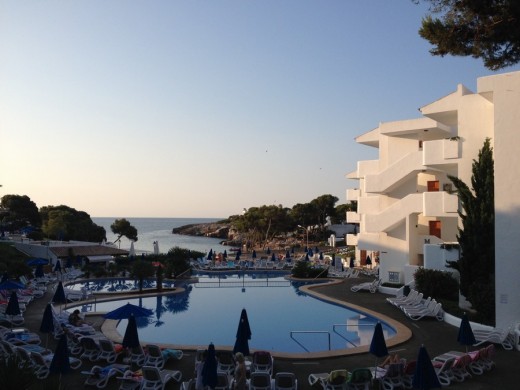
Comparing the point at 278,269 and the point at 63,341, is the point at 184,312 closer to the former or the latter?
the point at 63,341

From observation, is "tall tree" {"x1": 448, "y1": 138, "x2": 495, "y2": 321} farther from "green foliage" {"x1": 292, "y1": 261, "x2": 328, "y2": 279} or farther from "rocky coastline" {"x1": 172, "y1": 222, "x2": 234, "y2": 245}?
"rocky coastline" {"x1": 172, "y1": 222, "x2": 234, "y2": 245}

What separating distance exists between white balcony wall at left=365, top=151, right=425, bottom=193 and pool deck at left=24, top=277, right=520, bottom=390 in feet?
30.5

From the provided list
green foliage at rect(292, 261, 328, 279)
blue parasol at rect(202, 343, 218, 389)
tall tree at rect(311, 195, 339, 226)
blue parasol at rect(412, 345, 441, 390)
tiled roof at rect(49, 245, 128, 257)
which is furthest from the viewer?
tall tree at rect(311, 195, 339, 226)

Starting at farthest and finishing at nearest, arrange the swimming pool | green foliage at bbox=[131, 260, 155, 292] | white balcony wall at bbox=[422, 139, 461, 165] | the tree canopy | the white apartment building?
1. green foliage at bbox=[131, 260, 155, 292]
2. white balcony wall at bbox=[422, 139, 461, 165]
3. the swimming pool
4. the white apartment building
5. the tree canopy

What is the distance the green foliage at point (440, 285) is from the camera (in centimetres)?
2073

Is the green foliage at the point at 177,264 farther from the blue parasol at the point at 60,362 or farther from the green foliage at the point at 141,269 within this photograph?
the blue parasol at the point at 60,362

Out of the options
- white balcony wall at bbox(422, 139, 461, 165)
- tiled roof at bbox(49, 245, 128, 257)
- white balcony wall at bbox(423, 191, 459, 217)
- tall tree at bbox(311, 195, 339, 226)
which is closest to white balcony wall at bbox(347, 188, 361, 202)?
white balcony wall at bbox(423, 191, 459, 217)

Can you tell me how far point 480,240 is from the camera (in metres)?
17.6

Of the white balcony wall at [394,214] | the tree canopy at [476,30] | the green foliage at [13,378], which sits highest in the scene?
the tree canopy at [476,30]

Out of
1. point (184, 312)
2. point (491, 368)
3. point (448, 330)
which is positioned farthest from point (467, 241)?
point (184, 312)

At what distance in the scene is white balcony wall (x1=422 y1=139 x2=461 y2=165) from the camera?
21188 mm

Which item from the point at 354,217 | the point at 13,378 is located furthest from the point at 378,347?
the point at 354,217

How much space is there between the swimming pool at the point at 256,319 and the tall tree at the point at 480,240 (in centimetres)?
335

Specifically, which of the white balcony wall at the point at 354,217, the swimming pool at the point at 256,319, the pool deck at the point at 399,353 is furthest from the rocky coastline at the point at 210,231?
the pool deck at the point at 399,353
